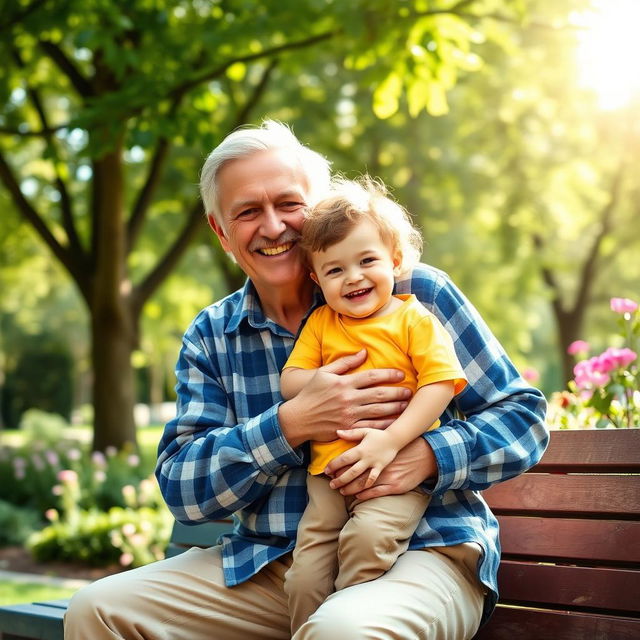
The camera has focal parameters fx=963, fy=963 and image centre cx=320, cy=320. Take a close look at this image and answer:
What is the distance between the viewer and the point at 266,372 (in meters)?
A: 2.86

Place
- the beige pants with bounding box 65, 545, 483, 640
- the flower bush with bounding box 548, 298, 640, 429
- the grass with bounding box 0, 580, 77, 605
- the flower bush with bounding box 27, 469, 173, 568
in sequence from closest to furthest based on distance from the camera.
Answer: the beige pants with bounding box 65, 545, 483, 640
the flower bush with bounding box 548, 298, 640, 429
the grass with bounding box 0, 580, 77, 605
the flower bush with bounding box 27, 469, 173, 568

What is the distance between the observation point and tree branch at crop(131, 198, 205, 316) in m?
10.0

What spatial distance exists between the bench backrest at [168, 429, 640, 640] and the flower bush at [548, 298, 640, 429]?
2.89ft

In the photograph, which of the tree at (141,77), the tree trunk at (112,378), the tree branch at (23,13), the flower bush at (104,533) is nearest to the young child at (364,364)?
the tree at (141,77)

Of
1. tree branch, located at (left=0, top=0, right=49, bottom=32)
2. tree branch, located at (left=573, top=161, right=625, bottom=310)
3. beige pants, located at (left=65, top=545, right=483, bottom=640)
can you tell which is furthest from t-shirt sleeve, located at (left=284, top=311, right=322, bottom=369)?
tree branch, located at (left=573, top=161, right=625, bottom=310)

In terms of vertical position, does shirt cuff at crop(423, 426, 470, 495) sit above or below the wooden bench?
above

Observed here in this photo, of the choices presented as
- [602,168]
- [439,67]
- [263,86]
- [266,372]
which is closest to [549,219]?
[602,168]

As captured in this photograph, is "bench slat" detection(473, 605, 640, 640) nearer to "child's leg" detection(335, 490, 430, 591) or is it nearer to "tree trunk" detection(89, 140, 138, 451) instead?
"child's leg" detection(335, 490, 430, 591)

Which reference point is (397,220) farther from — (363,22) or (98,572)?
(98,572)

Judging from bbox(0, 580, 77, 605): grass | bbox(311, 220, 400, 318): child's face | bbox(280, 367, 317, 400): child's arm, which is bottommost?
bbox(0, 580, 77, 605): grass

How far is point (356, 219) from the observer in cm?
254

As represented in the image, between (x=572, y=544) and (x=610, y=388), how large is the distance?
3.60 feet

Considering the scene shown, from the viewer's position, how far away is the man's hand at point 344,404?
2494 millimetres

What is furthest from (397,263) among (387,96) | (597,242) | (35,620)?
(597,242)
